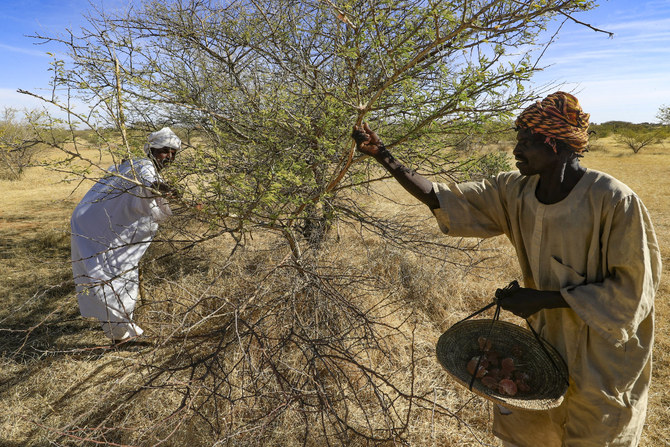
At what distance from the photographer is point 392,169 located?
5.53 ft

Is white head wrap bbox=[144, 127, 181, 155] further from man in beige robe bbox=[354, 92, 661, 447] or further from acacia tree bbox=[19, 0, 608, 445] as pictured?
man in beige robe bbox=[354, 92, 661, 447]

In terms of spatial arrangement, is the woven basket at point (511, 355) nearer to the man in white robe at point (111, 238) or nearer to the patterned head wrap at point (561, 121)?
the patterned head wrap at point (561, 121)

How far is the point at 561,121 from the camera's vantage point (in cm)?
142

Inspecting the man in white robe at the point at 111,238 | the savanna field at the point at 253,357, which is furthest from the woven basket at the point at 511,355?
the man in white robe at the point at 111,238

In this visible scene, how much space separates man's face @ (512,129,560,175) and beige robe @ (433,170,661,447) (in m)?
0.12

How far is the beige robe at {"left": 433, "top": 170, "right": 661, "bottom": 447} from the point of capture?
131 centimetres

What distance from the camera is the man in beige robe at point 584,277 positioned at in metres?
1.32

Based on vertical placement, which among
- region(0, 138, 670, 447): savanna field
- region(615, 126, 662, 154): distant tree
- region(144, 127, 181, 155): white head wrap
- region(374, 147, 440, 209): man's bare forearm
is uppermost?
region(615, 126, 662, 154): distant tree

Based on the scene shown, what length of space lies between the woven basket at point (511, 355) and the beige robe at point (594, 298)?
0.07 m

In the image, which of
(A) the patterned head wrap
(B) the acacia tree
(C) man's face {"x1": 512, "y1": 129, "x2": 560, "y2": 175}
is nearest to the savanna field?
(B) the acacia tree

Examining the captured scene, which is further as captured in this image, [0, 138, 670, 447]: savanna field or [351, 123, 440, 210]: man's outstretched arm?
[0, 138, 670, 447]: savanna field

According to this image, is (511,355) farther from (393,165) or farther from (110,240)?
(110,240)

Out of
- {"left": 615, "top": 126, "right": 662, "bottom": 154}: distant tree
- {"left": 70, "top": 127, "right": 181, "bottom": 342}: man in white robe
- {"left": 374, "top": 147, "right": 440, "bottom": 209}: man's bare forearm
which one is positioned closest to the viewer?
{"left": 374, "top": 147, "right": 440, "bottom": 209}: man's bare forearm

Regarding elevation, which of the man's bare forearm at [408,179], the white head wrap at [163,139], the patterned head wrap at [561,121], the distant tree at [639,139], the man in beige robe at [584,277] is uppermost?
the distant tree at [639,139]
